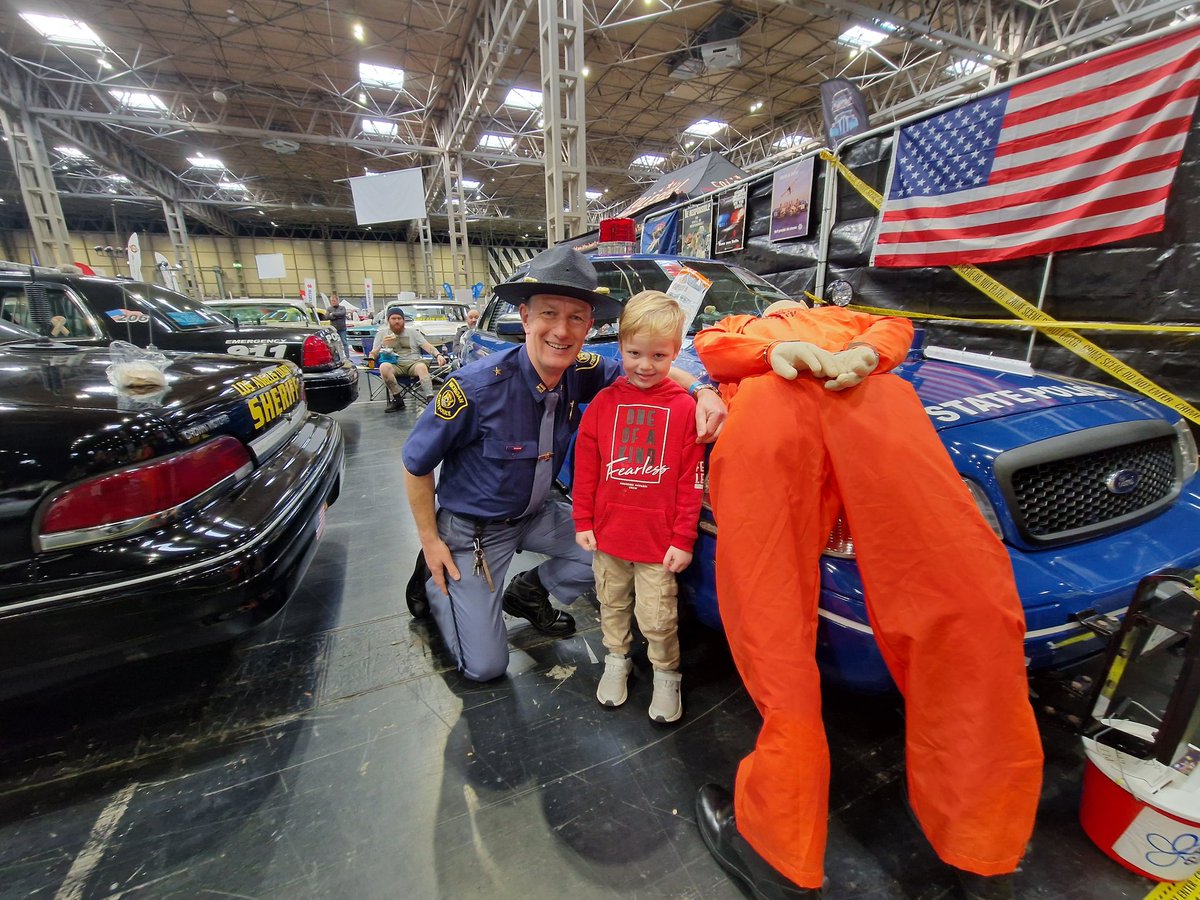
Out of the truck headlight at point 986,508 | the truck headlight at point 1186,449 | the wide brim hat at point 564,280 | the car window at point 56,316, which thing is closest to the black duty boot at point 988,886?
the truck headlight at point 986,508

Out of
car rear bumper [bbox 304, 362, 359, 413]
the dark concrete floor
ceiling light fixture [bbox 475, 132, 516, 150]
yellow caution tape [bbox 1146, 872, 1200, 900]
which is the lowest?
the dark concrete floor

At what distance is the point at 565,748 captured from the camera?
147 centimetres

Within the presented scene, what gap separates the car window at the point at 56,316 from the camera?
10.7 ft

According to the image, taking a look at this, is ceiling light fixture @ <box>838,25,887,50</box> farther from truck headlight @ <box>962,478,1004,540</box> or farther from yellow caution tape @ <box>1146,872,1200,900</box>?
yellow caution tape @ <box>1146,872,1200,900</box>

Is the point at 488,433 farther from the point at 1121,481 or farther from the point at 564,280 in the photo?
the point at 1121,481

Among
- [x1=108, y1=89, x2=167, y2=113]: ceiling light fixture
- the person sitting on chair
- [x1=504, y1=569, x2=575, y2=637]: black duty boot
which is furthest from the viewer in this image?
[x1=108, y1=89, x2=167, y2=113]: ceiling light fixture

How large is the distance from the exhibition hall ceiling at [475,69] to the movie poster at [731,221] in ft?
8.88

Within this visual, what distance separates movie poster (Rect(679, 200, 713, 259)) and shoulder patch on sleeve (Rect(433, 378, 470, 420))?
4.61 meters

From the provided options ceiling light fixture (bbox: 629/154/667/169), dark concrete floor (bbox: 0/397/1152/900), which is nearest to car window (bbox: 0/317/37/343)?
dark concrete floor (bbox: 0/397/1152/900)

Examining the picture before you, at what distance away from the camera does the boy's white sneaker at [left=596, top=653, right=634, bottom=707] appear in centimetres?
163

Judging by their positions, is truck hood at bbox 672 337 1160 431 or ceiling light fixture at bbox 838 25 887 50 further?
ceiling light fixture at bbox 838 25 887 50

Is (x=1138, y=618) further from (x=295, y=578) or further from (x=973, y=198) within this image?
(x=973, y=198)

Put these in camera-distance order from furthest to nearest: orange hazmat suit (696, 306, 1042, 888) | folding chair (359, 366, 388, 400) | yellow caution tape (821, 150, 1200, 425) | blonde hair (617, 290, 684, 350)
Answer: folding chair (359, 366, 388, 400) < yellow caution tape (821, 150, 1200, 425) < blonde hair (617, 290, 684, 350) < orange hazmat suit (696, 306, 1042, 888)

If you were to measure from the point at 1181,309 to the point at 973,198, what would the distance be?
1259 mm
